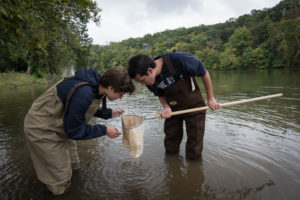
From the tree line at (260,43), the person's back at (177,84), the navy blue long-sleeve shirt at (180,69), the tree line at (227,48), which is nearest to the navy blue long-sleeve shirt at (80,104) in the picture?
the person's back at (177,84)

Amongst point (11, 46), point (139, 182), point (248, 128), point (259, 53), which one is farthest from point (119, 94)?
point (259, 53)

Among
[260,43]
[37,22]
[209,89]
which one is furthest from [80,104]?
[260,43]

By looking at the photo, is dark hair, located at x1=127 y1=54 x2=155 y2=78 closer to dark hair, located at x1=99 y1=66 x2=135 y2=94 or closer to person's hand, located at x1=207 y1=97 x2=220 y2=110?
dark hair, located at x1=99 y1=66 x2=135 y2=94

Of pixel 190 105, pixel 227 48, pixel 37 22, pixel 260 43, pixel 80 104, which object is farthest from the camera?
pixel 227 48

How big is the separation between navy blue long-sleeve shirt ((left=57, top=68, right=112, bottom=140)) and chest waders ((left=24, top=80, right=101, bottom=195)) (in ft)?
0.61

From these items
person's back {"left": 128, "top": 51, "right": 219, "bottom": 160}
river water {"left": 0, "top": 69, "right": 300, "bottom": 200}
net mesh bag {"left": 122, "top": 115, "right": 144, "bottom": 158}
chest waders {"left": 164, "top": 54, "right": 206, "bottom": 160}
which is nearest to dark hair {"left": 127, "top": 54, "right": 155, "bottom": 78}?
person's back {"left": 128, "top": 51, "right": 219, "bottom": 160}

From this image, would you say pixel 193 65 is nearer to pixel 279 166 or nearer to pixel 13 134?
pixel 279 166

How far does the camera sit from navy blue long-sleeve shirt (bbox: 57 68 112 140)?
2.01 m

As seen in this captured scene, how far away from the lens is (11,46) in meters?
8.04

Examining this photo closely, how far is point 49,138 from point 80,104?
0.66m

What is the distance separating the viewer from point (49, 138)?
2271 millimetres

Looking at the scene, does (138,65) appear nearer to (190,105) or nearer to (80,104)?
(80,104)

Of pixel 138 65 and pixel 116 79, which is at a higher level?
pixel 138 65

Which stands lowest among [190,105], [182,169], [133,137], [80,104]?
[182,169]
